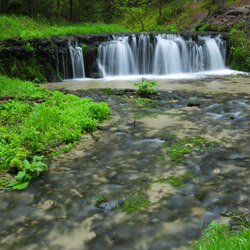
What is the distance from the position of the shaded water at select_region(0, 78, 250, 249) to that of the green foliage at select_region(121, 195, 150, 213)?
0.07 m

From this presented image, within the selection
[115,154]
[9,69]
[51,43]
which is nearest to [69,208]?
[115,154]

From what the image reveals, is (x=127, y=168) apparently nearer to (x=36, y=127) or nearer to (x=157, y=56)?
(x=36, y=127)

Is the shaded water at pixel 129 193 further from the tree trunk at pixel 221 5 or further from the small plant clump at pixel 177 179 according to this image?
the tree trunk at pixel 221 5

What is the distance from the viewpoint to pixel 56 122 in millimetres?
5477

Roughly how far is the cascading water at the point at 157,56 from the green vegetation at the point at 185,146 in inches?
392

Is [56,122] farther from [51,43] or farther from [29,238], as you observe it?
[51,43]

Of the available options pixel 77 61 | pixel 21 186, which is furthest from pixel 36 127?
pixel 77 61

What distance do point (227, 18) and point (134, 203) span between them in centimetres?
1906

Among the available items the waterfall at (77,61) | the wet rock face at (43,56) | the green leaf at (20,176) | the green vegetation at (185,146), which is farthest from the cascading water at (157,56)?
the green leaf at (20,176)

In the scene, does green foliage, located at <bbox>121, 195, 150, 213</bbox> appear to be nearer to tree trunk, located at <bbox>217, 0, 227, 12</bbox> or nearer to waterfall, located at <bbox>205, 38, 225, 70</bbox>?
waterfall, located at <bbox>205, 38, 225, 70</bbox>

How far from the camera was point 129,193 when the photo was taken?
11.2 feet

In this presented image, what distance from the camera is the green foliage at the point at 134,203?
3111 mm

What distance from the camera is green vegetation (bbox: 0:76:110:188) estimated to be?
12.8ft

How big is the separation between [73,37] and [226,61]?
368 inches
